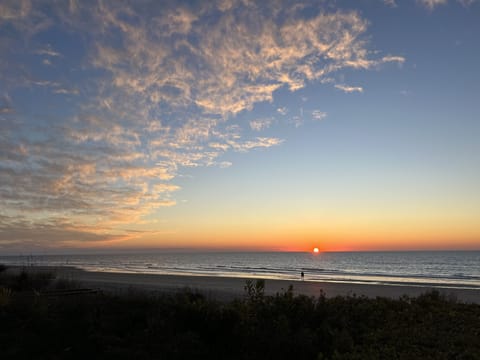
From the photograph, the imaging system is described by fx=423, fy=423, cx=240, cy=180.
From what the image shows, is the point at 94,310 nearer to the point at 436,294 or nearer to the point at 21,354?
the point at 21,354

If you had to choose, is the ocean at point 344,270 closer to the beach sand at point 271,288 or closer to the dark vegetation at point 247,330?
the beach sand at point 271,288

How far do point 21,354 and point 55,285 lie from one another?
41.5 feet

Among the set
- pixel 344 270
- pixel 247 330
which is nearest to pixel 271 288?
pixel 247 330

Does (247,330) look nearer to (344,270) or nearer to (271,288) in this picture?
(271,288)

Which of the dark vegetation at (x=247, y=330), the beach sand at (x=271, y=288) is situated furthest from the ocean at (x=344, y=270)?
the dark vegetation at (x=247, y=330)

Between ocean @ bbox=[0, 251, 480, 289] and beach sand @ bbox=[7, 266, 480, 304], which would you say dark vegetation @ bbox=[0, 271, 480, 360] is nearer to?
beach sand @ bbox=[7, 266, 480, 304]

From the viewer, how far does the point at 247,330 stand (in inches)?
320

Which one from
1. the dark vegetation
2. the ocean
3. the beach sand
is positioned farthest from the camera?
the ocean

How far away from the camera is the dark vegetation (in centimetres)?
719

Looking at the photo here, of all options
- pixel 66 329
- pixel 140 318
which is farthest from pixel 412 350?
pixel 66 329

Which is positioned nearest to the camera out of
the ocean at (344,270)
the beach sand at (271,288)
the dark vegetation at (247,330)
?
the dark vegetation at (247,330)

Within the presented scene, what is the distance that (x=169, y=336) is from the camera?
8562 mm

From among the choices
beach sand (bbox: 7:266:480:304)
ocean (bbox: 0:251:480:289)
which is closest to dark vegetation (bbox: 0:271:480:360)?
beach sand (bbox: 7:266:480:304)

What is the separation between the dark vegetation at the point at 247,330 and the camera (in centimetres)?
719
